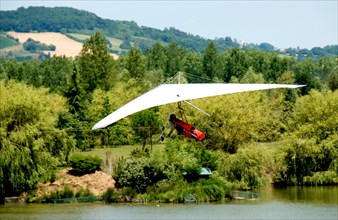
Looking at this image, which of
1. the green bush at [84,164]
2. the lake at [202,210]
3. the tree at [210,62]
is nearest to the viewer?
the lake at [202,210]

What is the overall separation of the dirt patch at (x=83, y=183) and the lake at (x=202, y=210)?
145 centimetres

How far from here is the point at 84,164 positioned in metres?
42.1

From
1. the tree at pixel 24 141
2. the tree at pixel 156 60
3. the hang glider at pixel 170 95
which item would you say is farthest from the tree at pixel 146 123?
the tree at pixel 156 60

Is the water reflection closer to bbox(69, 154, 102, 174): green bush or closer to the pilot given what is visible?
bbox(69, 154, 102, 174): green bush

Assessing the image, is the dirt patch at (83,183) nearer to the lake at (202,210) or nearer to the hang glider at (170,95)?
the lake at (202,210)

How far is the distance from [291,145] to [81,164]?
13345 millimetres

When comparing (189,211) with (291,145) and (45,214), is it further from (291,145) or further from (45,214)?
(291,145)

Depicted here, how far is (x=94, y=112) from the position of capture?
5894cm

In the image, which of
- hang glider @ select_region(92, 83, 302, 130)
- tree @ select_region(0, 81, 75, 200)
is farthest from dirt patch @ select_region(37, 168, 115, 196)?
hang glider @ select_region(92, 83, 302, 130)

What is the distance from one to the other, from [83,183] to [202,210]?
7364 millimetres

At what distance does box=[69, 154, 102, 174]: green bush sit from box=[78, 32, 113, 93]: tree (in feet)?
104

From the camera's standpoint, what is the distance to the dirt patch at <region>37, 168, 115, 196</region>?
41281mm

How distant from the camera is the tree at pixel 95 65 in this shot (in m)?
75.9

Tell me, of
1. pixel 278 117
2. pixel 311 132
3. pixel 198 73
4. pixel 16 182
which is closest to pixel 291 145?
pixel 311 132
